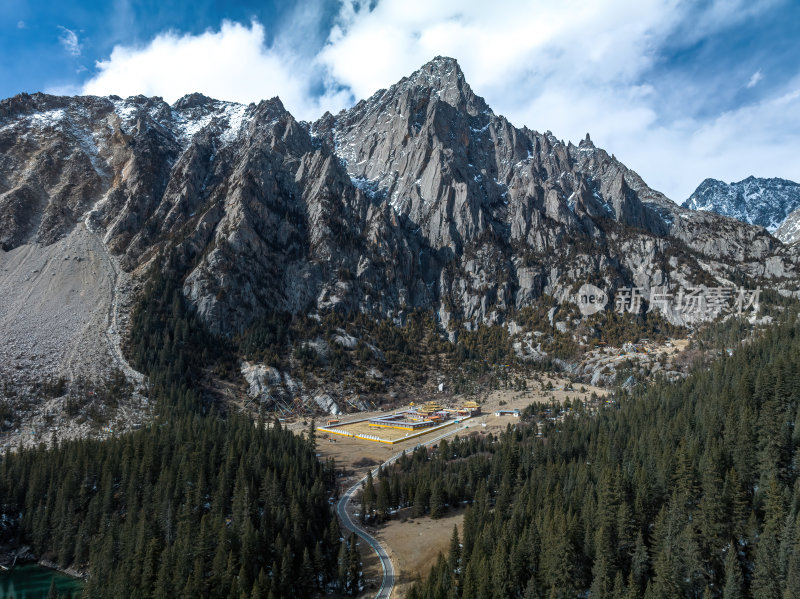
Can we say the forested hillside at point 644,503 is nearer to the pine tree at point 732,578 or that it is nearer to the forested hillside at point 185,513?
the pine tree at point 732,578

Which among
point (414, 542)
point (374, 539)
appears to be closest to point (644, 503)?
point (414, 542)

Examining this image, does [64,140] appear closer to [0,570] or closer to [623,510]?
[0,570]

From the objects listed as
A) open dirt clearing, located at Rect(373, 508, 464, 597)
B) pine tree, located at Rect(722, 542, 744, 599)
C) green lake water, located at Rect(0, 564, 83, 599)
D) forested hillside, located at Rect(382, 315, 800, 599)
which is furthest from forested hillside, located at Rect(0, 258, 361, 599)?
pine tree, located at Rect(722, 542, 744, 599)

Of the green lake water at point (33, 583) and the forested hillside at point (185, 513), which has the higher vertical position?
the forested hillside at point (185, 513)

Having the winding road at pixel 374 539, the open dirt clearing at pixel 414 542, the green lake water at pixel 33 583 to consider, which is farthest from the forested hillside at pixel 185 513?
the open dirt clearing at pixel 414 542

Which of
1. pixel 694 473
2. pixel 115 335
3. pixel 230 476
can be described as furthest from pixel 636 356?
pixel 115 335

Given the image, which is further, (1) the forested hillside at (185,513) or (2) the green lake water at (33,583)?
(2) the green lake water at (33,583)
